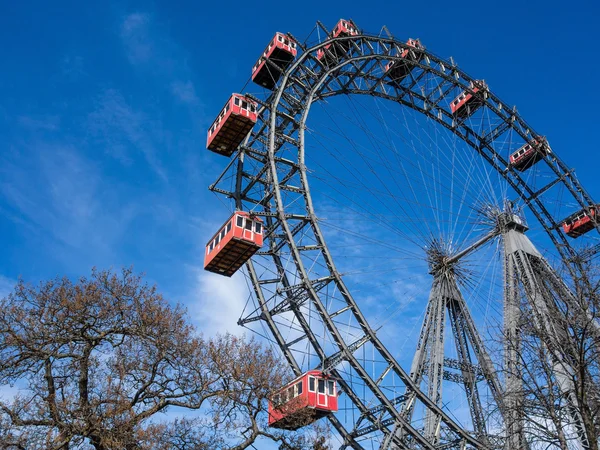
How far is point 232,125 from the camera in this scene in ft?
82.4

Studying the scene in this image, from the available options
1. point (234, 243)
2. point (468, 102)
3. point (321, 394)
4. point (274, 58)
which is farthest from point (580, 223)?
point (234, 243)

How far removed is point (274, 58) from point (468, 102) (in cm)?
1211

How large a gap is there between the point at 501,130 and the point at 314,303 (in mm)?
19590

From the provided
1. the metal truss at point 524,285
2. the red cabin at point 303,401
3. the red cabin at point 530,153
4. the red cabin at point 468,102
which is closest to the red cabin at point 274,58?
the red cabin at point 468,102

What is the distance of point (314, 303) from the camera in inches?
859

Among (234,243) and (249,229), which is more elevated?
(249,229)

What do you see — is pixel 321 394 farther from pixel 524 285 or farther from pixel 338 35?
pixel 338 35

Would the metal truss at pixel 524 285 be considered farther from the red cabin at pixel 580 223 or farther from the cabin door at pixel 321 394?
the red cabin at pixel 580 223

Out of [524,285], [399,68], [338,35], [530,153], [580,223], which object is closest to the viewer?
[524,285]

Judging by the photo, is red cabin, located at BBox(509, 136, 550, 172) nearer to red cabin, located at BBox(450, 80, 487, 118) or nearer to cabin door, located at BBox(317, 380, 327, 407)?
red cabin, located at BBox(450, 80, 487, 118)

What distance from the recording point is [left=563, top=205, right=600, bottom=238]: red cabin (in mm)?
34031

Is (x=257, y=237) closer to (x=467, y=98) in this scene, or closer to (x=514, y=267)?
(x=514, y=267)

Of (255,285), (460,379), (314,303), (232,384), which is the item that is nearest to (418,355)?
(460,379)

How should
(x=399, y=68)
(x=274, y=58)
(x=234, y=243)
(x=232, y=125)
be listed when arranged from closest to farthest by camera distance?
(x=234, y=243) < (x=232, y=125) < (x=274, y=58) < (x=399, y=68)
